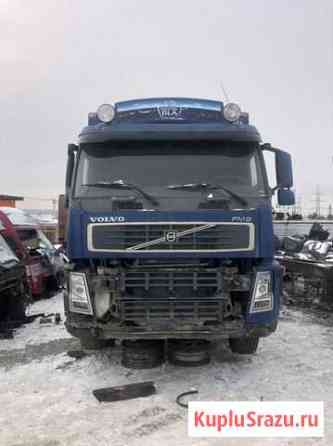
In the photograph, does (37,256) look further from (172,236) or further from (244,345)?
(172,236)

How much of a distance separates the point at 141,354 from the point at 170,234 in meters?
1.61

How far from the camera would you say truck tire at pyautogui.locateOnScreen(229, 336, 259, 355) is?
19.8 ft

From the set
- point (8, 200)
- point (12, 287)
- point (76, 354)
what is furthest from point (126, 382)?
point (8, 200)

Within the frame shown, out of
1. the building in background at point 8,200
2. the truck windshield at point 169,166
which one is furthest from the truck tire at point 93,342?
the building in background at point 8,200

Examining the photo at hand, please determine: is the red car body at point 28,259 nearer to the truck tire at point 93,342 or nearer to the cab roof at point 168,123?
the truck tire at point 93,342

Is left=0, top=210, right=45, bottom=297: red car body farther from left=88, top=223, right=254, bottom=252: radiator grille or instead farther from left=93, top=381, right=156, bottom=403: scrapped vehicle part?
left=93, top=381, right=156, bottom=403: scrapped vehicle part

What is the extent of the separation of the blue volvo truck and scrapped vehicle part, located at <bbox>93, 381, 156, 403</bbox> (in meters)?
0.55

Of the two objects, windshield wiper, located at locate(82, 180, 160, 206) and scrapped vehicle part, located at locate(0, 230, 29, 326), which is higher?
windshield wiper, located at locate(82, 180, 160, 206)

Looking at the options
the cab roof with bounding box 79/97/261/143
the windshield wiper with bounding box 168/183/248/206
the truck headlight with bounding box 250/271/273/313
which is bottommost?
the truck headlight with bounding box 250/271/273/313

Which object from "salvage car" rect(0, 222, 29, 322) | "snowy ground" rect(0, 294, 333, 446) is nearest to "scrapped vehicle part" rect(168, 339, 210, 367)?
"snowy ground" rect(0, 294, 333, 446)

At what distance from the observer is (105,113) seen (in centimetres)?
586

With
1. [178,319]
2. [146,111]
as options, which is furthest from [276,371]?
[146,111]

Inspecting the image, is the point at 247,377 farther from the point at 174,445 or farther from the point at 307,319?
the point at 307,319

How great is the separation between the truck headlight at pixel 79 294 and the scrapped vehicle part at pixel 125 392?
0.86 metres
